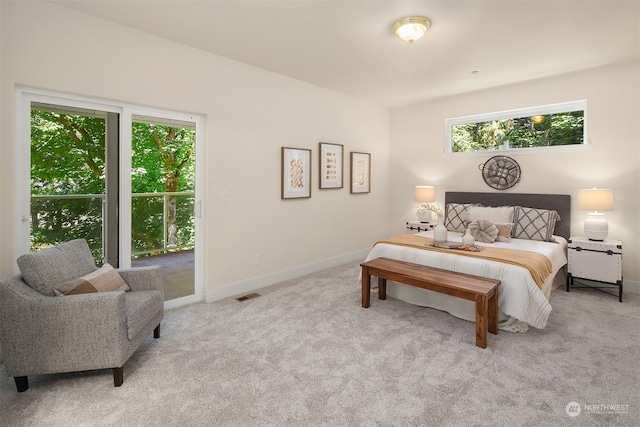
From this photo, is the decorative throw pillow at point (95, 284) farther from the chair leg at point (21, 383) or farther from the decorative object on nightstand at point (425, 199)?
the decorative object on nightstand at point (425, 199)

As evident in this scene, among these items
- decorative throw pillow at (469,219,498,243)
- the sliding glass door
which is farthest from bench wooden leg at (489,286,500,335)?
the sliding glass door

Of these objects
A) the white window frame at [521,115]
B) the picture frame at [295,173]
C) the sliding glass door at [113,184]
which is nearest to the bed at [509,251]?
the white window frame at [521,115]

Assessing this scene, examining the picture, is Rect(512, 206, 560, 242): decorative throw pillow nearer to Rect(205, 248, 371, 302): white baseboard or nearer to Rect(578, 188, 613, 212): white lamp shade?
Rect(578, 188, 613, 212): white lamp shade

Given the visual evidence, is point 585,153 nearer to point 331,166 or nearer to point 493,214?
point 493,214

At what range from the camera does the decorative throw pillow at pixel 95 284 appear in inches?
86.0

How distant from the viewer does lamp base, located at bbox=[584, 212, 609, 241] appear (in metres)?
3.81

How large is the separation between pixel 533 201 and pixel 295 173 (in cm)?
324

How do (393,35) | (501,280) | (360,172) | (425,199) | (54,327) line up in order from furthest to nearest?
(360,172)
(425,199)
(393,35)
(501,280)
(54,327)

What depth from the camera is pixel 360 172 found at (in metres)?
5.54

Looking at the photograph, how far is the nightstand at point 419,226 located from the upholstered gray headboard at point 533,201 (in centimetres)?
53

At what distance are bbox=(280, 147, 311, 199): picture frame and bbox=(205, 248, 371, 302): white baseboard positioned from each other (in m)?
1.03

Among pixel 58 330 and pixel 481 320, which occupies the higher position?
pixel 58 330

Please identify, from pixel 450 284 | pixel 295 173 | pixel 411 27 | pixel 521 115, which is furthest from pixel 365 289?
pixel 521 115

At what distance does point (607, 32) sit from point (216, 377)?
4.43 m
